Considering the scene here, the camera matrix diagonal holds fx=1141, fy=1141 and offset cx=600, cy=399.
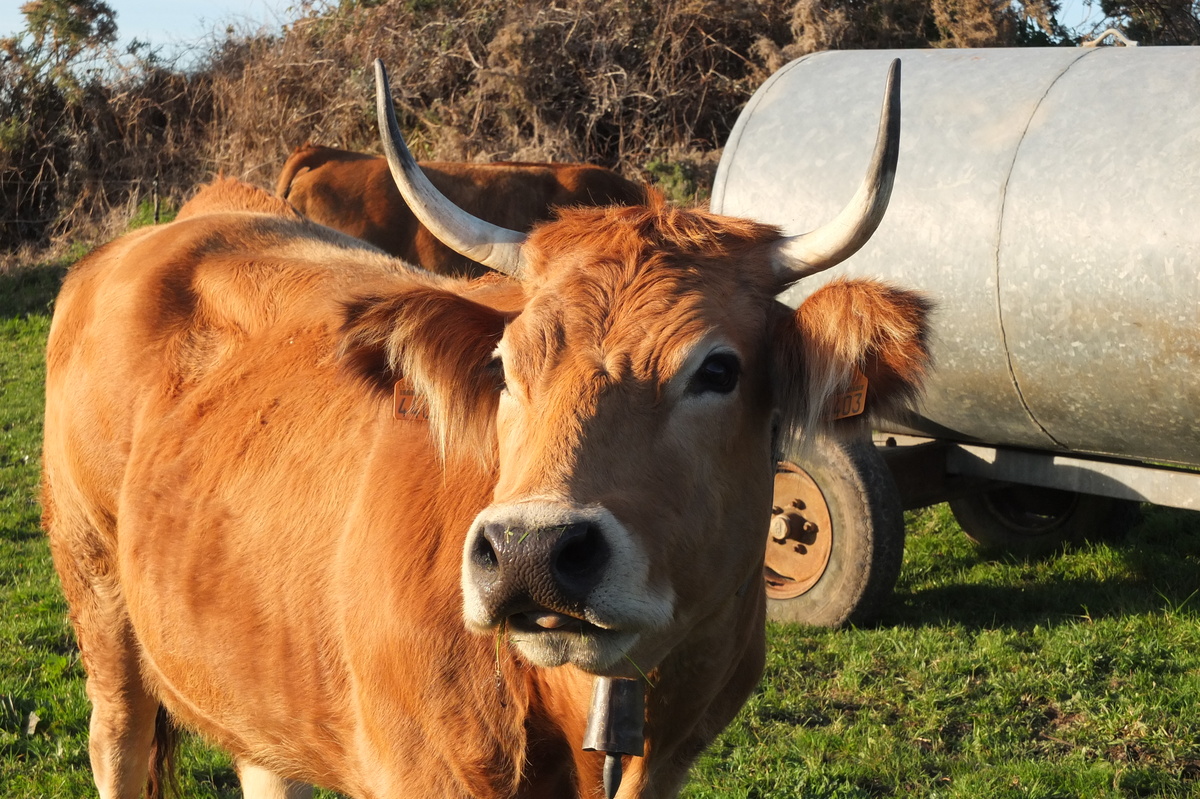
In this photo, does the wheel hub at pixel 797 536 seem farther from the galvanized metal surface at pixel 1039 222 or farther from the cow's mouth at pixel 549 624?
the cow's mouth at pixel 549 624

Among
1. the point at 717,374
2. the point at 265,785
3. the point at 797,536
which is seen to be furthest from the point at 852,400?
the point at 797,536

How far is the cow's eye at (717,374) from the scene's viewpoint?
2434 millimetres

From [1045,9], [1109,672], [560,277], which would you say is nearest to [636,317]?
[560,277]

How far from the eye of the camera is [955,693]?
485 centimetres

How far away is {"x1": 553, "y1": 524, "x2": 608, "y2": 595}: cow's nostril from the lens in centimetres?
199

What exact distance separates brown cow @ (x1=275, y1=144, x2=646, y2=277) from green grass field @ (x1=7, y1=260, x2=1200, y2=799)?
15.2 feet

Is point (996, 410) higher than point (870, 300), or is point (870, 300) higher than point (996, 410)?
point (870, 300)

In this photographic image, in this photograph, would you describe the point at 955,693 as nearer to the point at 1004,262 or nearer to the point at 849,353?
the point at 1004,262

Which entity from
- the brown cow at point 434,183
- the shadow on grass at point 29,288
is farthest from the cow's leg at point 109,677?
the shadow on grass at point 29,288

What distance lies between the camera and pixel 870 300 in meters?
2.50

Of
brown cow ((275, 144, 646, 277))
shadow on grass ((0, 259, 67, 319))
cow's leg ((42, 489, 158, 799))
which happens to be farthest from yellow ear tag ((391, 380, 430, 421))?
shadow on grass ((0, 259, 67, 319))

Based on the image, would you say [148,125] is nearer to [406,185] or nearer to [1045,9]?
[1045,9]

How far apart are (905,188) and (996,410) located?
109 cm

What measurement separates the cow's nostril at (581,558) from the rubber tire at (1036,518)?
4.85 meters
